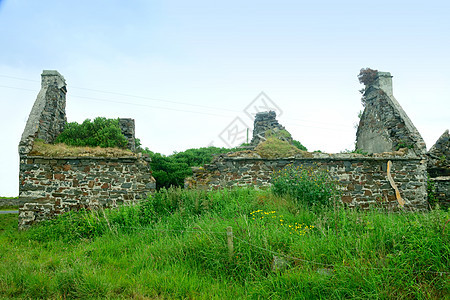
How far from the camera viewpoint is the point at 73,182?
36.8ft

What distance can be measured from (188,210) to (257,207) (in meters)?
1.85

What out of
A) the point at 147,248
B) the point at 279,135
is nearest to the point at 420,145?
the point at 279,135

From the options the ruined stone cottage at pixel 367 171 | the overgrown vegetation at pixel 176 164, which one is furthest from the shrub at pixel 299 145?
the ruined stone cottage at pixel 367 171

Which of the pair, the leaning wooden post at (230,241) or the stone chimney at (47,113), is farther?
the stone chimney at (47,113)

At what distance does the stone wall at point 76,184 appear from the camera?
36.0 feet

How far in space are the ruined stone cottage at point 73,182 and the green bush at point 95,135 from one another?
1.33m

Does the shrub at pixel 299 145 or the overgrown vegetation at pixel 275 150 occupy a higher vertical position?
the shrub at pixel 299 145

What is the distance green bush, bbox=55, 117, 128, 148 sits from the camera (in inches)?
496

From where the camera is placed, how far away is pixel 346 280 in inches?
157

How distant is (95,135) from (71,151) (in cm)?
155

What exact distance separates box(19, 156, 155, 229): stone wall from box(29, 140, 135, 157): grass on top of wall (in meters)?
0.16

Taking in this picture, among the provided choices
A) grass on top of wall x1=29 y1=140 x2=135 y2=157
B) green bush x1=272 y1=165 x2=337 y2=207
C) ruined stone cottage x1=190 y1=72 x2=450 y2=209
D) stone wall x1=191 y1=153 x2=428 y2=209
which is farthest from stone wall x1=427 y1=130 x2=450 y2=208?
grass on top of wall x1=29 y1=140 x2=135 y2=157

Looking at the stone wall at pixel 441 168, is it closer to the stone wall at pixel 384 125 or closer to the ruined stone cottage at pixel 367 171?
the ruined stone cottage at pixel 367 171

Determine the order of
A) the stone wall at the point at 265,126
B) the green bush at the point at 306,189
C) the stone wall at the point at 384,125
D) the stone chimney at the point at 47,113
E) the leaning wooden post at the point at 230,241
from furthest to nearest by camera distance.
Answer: the stone wall at the point at 265,126, the stone wall at the point at 384,125, the stone chimney at the point at 47,113, the green bush at the point at 306,189, the leaning wooden post at the point at 230,241
